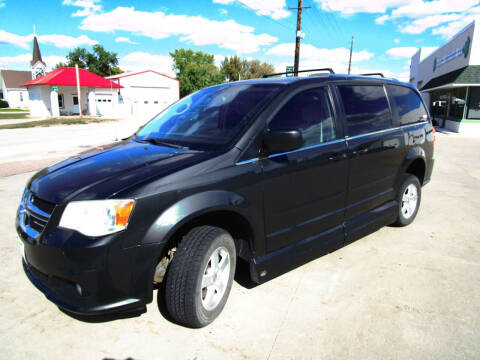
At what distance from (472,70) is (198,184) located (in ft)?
74.8

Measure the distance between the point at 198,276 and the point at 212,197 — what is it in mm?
549

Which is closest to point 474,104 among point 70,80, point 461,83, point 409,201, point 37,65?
point 461,83

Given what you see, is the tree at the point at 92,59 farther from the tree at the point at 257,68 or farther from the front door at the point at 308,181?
the front door at the point at 308,181

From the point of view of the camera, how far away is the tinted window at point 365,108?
3.58 m

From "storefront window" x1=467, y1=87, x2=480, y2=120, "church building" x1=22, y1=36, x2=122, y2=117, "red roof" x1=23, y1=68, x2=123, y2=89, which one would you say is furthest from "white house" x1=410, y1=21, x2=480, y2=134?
"red roof" x1=23, y1=68, x2=123, y2=89

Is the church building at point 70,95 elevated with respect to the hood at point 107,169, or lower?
elevated

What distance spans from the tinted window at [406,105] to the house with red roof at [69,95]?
38.1 meters

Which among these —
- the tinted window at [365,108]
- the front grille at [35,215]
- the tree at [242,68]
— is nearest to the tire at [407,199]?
the tinted window at [365,108]

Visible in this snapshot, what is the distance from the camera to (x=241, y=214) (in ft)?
8.68

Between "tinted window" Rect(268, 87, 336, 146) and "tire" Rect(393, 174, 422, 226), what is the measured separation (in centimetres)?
163

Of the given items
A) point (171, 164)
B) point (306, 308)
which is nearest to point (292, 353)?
point (306, 308)

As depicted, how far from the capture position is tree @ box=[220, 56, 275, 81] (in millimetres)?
76062

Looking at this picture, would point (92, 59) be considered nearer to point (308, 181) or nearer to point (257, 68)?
point (257, 68)

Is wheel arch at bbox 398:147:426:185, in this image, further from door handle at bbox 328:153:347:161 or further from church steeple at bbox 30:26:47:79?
church steeple at bbox 30:26:47:79
